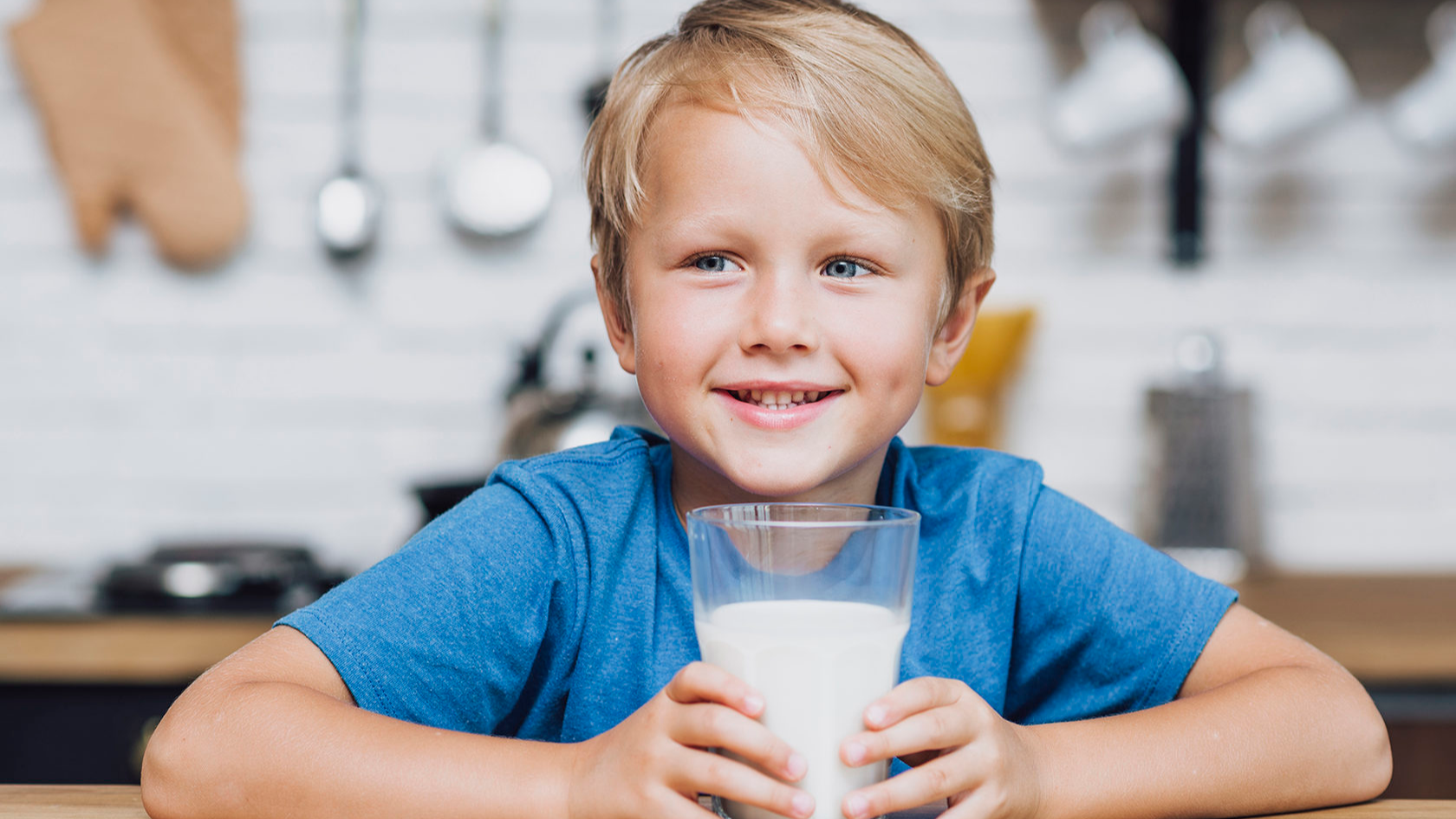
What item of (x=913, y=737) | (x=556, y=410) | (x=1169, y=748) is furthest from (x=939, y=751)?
(x=556, y=410)

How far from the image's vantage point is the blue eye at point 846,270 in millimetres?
875

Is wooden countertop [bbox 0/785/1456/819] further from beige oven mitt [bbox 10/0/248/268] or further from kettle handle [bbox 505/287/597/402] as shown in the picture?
beige oven mitt [bbox 10/0/248/268]

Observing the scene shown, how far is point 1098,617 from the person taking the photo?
Answer: 3.05ft

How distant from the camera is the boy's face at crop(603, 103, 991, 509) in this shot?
839 millimetres

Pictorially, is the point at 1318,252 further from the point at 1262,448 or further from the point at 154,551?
the point at 154,551

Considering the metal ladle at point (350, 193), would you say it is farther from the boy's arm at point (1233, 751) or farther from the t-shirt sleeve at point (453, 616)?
the boy's arm at point (1233, 751)

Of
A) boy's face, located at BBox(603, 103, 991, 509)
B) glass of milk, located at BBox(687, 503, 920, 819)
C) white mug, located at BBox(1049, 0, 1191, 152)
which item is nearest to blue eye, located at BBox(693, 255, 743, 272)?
boy's face, located at BBox(603, 103, 991, 509)

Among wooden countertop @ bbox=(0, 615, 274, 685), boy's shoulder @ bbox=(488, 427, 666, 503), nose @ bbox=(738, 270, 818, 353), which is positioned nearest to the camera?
nose @ bbox=(738, 270, 818, 353)

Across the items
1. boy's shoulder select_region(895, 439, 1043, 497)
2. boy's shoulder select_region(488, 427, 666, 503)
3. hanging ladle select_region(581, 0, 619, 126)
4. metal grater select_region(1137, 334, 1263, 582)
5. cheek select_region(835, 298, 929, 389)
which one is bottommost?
metal grater select_region(1137, 334, 1263, 582)

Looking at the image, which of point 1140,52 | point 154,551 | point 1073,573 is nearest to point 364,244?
point 154,551

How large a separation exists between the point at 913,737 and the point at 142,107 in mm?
1970

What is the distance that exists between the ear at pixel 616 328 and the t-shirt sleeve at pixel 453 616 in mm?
168

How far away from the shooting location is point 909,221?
0.90 m

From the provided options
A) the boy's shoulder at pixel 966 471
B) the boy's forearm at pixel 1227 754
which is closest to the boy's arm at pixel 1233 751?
the boy's forearm at pixel 1227 754
